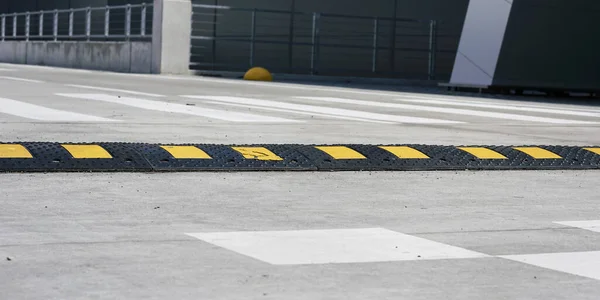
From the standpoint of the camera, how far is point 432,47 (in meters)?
31.0

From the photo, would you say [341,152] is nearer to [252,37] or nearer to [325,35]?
[252,37]

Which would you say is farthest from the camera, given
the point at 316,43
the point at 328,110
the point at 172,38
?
the point at 316,43

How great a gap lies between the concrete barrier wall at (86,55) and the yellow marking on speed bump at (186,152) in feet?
71.4

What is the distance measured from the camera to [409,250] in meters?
4.43

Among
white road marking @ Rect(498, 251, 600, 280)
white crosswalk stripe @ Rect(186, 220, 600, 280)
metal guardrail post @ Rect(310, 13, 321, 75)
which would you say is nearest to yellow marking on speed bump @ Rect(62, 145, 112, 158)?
white crosswalk stripe @ Rect(186, 220, 600, 280)

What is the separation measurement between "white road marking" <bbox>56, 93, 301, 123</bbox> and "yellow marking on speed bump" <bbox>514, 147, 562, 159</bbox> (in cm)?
300

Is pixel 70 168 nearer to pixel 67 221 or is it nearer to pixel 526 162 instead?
pixel 67 221

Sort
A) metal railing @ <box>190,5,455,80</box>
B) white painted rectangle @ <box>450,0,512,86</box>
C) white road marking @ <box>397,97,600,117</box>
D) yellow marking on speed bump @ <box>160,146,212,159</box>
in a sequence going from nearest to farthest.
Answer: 1. yellow marking on speed bump @ <box>160,146,212,159</box>
2. white road marking @ <box>397,97,600,117</box>
3. white painted rectangle @ <box>450,0,512,86</box>
4. metal railing @ <box>190,5,455,80</box>

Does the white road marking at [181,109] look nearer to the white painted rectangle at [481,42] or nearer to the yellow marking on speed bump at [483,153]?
the yellow marking on speed bump at [483,153]

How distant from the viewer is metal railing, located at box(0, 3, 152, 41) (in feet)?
105

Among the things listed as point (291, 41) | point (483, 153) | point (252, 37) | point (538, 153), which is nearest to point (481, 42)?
point (252, 37)

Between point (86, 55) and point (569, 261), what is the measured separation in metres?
29.3

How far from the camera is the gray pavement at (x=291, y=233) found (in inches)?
146

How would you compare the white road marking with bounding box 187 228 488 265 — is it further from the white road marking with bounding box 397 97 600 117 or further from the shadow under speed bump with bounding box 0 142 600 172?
the white road marking with bounding box 397 97 600 117
